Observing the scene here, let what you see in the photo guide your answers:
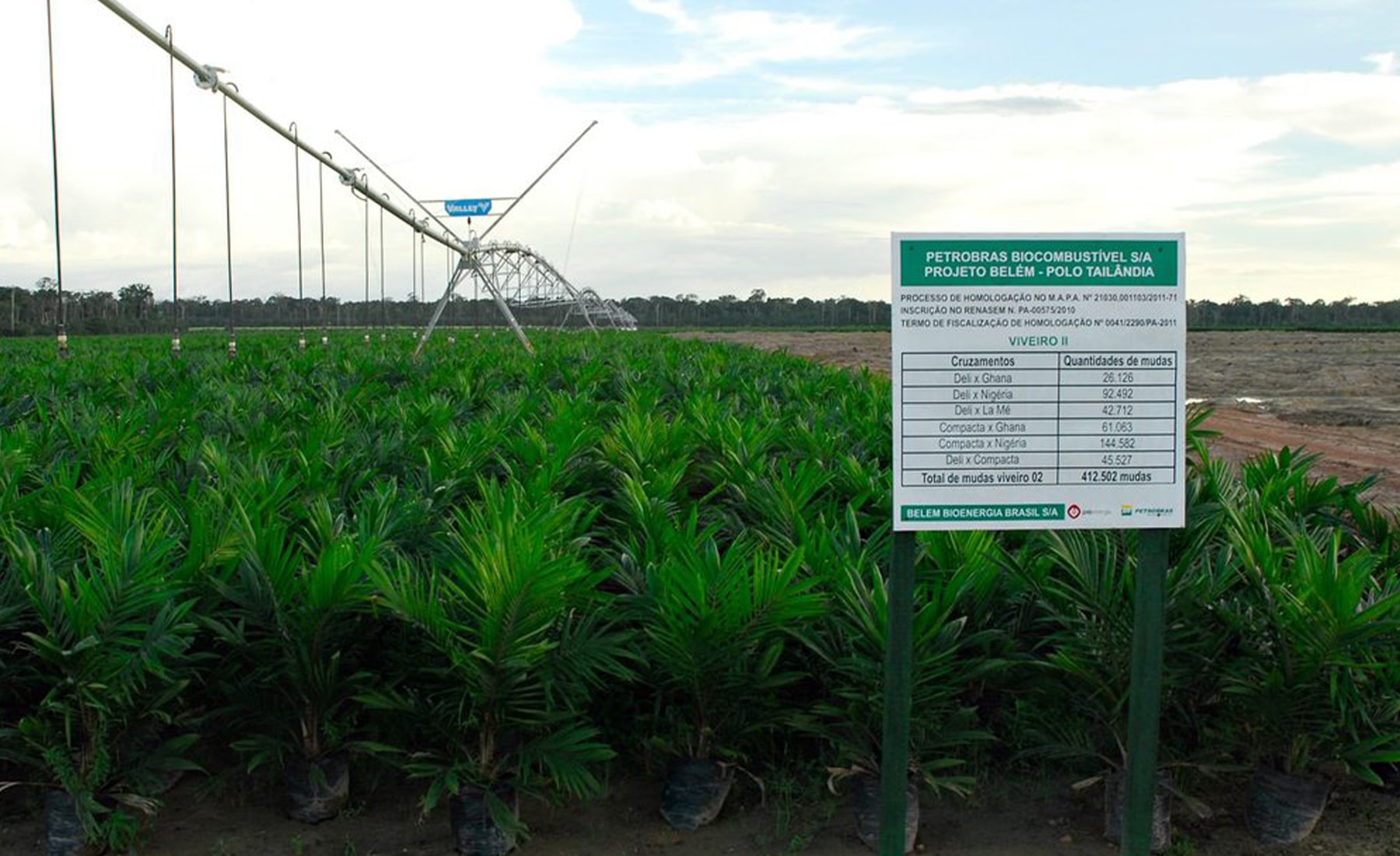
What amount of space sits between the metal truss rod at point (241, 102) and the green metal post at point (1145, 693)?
1918 centimetres

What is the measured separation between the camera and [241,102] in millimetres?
23562

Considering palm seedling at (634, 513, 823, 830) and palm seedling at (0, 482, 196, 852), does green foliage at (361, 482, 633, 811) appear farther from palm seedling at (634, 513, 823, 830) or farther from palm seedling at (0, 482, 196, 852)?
palm seedling at (0, 482, 196, 852)

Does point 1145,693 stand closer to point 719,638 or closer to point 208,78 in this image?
point 719,638

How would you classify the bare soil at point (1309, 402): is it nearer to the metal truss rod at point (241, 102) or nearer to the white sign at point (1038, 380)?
the white sign at point (1038, 380)

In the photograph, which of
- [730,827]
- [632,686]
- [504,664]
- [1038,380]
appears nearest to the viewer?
[1038,380]

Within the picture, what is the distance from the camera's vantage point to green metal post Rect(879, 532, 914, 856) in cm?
310

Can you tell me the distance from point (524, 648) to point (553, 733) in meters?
0.37

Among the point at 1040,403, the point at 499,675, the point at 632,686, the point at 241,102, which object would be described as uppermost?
the point at 241,102

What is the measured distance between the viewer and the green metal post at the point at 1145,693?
10.3 ft

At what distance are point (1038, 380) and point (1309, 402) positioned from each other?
83.1ft

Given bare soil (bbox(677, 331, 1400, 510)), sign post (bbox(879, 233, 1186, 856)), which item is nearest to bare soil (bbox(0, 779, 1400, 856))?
sign post (bbox(879, 233, 1186, 856))

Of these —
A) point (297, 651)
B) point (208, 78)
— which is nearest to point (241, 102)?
point (208, 78)

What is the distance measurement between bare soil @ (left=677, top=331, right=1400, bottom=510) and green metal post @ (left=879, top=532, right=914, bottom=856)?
10.9 ft

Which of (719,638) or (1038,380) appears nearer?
(1038,380)
